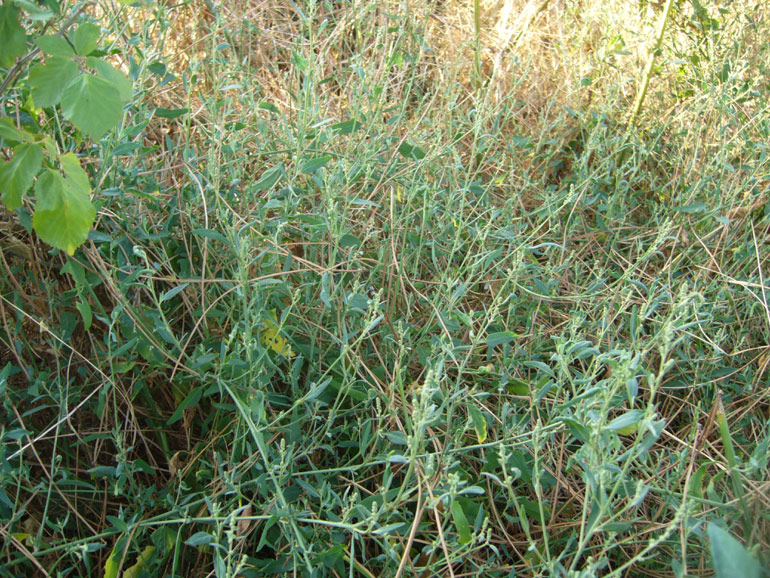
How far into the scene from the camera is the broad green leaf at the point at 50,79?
115cm

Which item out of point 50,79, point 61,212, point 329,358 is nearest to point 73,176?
point 61,212

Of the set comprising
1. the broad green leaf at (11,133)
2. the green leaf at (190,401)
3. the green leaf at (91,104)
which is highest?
the green leaf at (91,104)

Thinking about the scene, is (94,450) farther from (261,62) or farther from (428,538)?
(261,62)

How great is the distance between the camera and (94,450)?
172 centimetres

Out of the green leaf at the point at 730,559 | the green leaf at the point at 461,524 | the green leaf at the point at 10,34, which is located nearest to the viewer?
the green leaf at the point at 730,559

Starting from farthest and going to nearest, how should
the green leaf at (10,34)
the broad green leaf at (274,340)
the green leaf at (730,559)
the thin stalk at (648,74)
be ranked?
the thin stalk at (648,74) < the broad green leaf at (274,340) < the green leaf at (10,34) < the green leaf at (730,559)

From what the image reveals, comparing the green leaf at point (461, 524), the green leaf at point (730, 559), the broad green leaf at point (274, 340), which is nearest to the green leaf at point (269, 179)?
the broad green leaf at point (274, 340)

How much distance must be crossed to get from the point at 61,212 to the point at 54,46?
30cm

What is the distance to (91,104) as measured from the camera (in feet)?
3.76

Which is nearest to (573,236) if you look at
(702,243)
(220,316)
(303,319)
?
(702,243)

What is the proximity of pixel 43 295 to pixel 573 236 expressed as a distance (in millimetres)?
1891

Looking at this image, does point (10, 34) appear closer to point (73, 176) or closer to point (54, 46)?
point (54, 46)

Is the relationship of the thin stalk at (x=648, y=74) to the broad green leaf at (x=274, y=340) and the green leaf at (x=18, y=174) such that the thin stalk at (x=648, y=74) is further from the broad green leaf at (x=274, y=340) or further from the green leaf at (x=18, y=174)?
the green leaf at (x=18, y=174)

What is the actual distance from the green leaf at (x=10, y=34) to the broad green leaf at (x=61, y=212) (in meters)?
0.26
